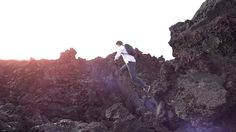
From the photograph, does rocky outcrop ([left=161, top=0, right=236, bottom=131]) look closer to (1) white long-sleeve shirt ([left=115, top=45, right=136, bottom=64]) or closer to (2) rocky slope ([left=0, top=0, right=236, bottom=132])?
(2) rocky slope ([left=0, top=0, right=236, bottom=132])

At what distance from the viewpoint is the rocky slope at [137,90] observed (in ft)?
44.2

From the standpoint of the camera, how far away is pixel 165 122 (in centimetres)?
1512

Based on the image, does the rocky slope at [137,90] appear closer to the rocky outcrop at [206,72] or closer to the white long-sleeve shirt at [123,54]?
the rocky outcrop at [206,72]

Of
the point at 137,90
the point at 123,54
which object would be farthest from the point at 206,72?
the point at 137,90

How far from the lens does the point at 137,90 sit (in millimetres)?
18281

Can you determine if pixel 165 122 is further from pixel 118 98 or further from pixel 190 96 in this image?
pixel 118 98

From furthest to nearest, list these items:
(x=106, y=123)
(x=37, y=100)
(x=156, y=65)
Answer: (x=156, y=65), (x=37, y=100), (x=106, y=123)

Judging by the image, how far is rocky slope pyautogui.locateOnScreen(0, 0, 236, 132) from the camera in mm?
13484

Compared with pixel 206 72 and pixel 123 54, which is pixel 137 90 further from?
pixel 206 72

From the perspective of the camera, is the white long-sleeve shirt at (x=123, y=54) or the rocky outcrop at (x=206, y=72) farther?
the white long-sleeve shirt at (x=123, y=54)

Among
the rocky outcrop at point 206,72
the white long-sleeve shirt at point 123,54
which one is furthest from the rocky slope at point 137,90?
the white long-sleeve shirt at point 123,54

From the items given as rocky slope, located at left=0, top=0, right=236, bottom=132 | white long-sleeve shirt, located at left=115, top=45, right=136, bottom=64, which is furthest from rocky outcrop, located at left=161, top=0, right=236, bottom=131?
white long-sleeve shirt, located at left=115, top=45, right=136, bottom=64

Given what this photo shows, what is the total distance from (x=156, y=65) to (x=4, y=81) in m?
8.31

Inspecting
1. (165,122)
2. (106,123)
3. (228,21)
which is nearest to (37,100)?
(106,123)
